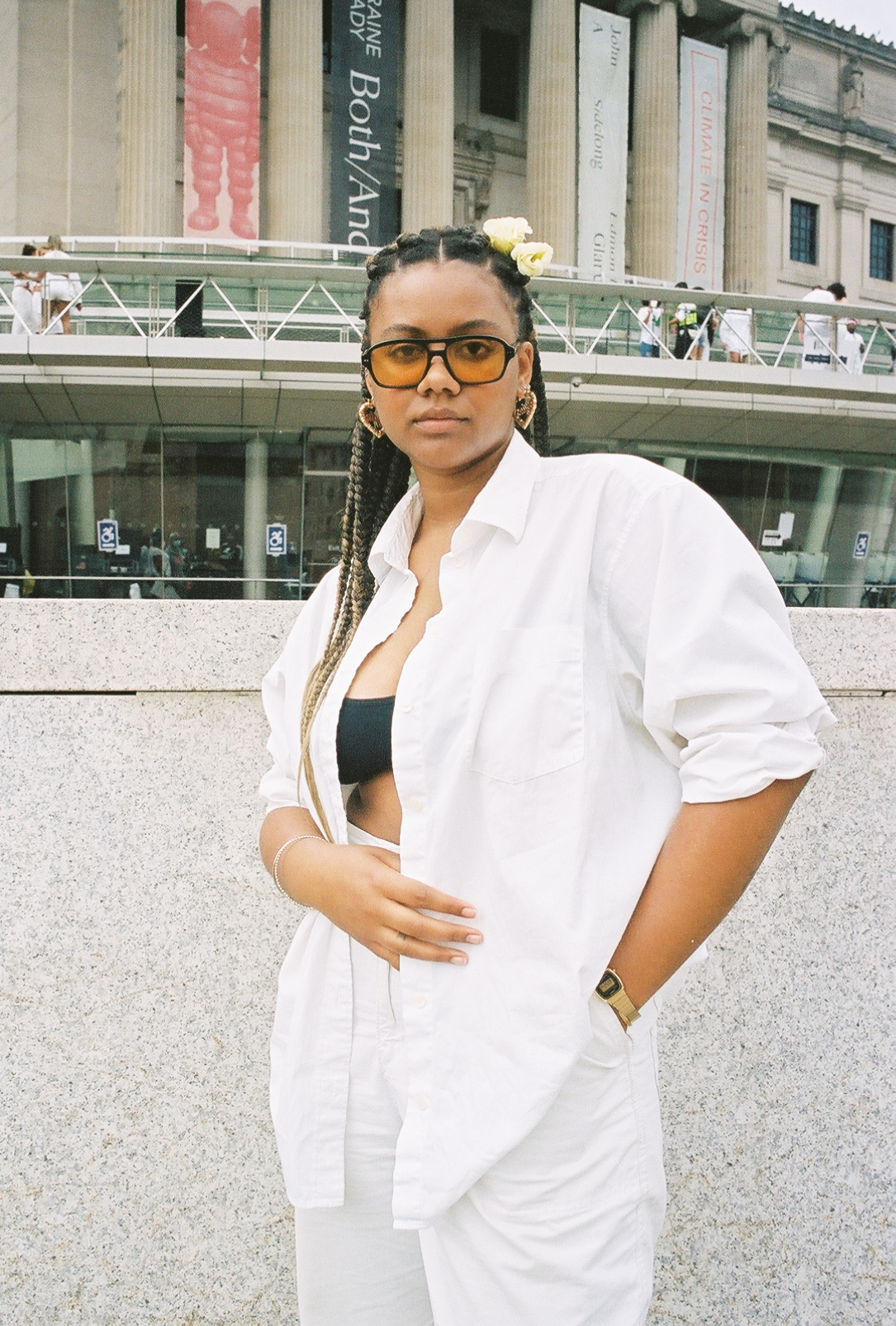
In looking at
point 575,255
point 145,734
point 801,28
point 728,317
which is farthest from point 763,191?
point 145,734

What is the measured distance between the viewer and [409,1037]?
4.95 ft

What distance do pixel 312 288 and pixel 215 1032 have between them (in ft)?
68.2

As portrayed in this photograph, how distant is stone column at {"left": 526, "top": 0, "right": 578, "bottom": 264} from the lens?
120 ft

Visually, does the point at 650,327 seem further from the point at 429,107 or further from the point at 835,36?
the point at 835,36

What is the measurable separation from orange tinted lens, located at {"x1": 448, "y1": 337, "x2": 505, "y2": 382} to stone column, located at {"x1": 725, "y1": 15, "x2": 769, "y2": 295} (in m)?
42.5

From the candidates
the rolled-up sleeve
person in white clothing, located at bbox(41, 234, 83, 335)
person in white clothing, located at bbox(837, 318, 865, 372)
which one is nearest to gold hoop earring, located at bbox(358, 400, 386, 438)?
the rolled-up sleeve

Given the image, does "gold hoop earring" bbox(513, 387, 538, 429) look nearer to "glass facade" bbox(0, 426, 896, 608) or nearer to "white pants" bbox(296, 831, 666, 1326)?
"white pants" bbox(296, 831, 666, 1326)

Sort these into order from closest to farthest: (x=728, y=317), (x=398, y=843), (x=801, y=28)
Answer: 1. (x=398, y=843)
2. (x=728, y=317)
3. (x=801, y=28)

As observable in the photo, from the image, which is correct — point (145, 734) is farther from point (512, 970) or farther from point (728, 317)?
point (728, 317)

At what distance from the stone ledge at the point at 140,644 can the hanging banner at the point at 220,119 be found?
28.8 metres

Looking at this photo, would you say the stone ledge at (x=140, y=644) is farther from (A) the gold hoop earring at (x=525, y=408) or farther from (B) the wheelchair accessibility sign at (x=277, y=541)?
(B) the wheelchair accessibility sign at (x=277, y=541)

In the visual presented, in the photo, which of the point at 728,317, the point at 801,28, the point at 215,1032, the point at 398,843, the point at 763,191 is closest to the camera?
the point at 398,843

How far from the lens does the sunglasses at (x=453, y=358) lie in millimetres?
1597

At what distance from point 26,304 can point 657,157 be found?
1001 inches
